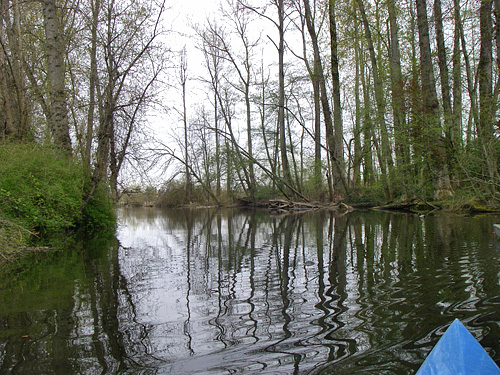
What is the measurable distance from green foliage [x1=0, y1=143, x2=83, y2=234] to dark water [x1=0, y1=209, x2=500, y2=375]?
1885 millimetres

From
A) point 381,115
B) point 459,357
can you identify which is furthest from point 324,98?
point 459,357

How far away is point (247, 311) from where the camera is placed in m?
3.40

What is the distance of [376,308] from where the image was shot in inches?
130

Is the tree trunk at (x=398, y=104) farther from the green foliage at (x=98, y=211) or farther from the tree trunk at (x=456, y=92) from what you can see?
the green foliage at (x=98, y=211)

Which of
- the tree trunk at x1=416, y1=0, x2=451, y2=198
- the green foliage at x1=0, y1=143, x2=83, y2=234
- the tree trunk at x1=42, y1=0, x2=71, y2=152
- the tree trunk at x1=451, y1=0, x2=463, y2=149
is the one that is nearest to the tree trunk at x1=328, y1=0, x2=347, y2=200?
the tree trunk at x1=416, y1=0, x2=451, y2=198

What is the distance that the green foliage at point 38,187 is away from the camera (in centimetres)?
761

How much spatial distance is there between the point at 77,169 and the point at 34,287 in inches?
252

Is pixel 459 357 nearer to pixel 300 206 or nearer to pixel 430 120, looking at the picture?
pixel 430 120

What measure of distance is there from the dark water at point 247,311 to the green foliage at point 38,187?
1.89 meters

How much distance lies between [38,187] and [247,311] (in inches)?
269

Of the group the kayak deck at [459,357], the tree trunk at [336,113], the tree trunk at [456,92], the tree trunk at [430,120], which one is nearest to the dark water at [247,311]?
the kayak deck at [459,357]

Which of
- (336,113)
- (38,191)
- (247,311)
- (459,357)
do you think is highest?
(336,113)

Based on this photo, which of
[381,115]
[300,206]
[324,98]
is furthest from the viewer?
[300,206]

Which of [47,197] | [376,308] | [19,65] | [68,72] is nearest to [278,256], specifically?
[376,308]
